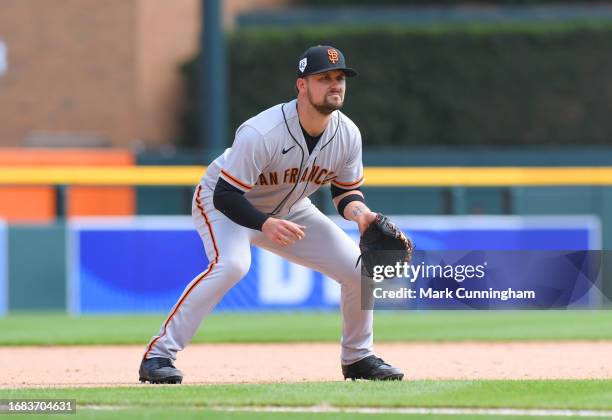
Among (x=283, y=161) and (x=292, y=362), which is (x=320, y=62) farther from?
(x=292, y=362)

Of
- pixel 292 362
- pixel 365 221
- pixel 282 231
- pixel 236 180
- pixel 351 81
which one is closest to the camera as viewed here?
pixel 282 231

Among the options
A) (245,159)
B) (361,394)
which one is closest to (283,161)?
(245,159)

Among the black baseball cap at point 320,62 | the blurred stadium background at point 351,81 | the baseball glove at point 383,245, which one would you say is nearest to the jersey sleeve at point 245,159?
the black baseball cap at point 320,62

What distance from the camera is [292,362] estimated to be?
8.35 m

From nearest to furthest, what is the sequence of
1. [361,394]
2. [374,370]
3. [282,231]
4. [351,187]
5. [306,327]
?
[361,394] → [282,231] → [374,370] → [351,187] → [306,327]

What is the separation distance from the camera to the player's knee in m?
6.45

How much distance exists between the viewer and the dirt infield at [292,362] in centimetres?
718

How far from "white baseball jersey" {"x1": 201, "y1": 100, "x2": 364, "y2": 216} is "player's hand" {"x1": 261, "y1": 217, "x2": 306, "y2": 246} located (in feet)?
0.81

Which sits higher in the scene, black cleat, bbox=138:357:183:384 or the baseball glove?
the baseball glove

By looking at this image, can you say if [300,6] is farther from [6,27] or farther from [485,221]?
[485,221]

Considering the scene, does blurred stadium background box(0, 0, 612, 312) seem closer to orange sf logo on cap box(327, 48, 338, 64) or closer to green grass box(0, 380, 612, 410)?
orange sf logo on cap box(327, 48, 338, 64)

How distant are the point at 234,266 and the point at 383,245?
737 mm

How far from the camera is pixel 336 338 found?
10469 millimetres

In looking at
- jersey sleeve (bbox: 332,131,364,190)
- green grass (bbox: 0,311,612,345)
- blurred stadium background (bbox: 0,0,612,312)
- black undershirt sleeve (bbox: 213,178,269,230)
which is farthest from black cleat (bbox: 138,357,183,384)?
blurred stadium background (bbox: 0,0,612,312)
